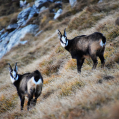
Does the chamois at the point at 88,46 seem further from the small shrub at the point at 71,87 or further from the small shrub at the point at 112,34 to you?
the small shrub at the point at 112,34

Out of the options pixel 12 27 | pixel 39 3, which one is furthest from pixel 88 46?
pixel 39 3

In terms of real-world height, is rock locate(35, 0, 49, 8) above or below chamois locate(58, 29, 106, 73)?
below

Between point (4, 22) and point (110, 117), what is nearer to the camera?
point (110, 117)

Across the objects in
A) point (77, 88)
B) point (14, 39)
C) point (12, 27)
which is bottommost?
point (14, 39)

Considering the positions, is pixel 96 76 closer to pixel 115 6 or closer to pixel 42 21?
pixel 115 6

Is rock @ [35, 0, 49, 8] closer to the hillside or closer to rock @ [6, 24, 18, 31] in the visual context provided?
rock @ [6, 24, 18, 31]

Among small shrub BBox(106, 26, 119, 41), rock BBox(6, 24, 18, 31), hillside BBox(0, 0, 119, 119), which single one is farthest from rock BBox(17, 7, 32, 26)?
small shrub BBox(106, 26, 119, 41)

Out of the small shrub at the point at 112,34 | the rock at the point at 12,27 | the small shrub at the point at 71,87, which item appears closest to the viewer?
the small shrub at the point at 71,87

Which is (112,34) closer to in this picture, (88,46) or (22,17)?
(88,46)

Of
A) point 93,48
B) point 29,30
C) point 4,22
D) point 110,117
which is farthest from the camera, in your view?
point 4,22

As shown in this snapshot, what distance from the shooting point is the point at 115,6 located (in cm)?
1452

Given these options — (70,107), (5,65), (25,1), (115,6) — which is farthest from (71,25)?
(25,1)

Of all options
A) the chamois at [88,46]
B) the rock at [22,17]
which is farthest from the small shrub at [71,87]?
the rock at [22,17]

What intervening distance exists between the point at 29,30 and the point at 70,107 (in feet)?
76.1
